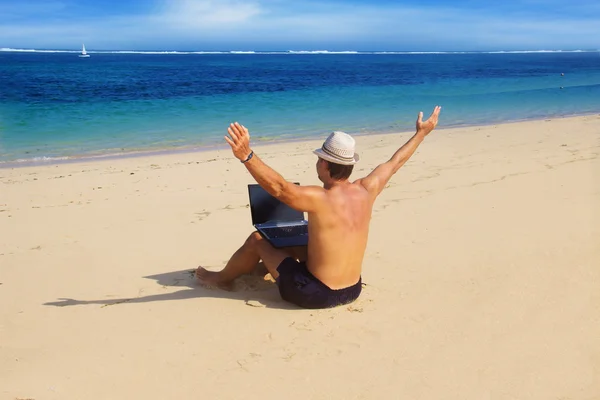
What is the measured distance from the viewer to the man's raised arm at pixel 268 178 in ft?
9.77

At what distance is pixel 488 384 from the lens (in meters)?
2.97

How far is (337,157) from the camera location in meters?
3.39

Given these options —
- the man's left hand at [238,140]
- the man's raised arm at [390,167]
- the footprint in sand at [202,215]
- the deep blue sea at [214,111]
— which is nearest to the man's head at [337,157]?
the man's raised arm at [390,167]

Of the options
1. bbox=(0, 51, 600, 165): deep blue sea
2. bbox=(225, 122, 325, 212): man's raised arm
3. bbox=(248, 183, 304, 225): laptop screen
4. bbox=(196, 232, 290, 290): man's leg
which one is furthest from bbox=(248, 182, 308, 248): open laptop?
bbox=(0, 51, 600, 165): deep blue sea

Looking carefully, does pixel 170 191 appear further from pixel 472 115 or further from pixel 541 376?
pixel 472 115

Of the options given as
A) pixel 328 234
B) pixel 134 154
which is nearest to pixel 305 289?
pixel 328 234

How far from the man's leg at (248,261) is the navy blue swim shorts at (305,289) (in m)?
0.07

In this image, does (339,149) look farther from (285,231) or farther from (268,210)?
(268,210)

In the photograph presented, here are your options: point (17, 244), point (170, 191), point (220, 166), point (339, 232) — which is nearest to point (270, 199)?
point (339, 232)

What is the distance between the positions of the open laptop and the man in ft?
0.90

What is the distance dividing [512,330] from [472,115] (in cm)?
1565

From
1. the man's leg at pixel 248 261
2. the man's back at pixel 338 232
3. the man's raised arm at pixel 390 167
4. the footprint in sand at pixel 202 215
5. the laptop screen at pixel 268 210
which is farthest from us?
the footprint in sand at pixel 202 215

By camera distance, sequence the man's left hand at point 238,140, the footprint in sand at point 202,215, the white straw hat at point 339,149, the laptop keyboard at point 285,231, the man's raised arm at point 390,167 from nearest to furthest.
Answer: the man's left hand at point 238,140, the white straw hat at point 339,149, the man's raised arm at point 390,167, the laptop keyboard at point 285,231, the footprint in sand at point 202,215

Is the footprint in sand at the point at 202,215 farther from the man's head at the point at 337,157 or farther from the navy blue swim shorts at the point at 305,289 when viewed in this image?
the man's head at the point at 337,157
